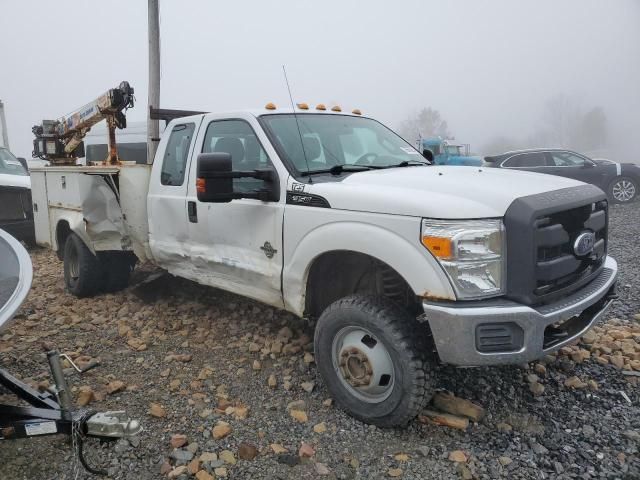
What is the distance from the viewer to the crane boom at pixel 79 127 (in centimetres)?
536

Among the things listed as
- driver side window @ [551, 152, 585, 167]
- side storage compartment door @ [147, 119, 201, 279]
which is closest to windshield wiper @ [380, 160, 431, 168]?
side storage compartment door @ [147, 119, 201, 279]

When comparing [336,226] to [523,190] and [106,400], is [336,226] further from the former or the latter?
[106,400]

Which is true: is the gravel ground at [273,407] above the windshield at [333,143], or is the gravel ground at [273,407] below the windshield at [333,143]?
below

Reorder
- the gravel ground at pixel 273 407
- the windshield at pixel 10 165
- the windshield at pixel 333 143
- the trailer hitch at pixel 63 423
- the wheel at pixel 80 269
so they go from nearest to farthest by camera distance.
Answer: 1. the trailer hitch at pixel 63 423
2. the gravel ground at pixel 273 407
3. the windshield at pixel 333 143
4. the wheel at pixel 80 269
5. the windshield at pixel 10 165

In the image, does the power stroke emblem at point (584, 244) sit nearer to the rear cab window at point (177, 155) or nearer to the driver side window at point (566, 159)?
the rear cab window at point (177, 155)

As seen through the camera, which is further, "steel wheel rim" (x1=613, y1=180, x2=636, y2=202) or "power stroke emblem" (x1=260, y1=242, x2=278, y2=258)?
"steel wheel rim" (x1=613, y1=180, x2=636, y2=202)

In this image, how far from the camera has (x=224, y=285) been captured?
3.94 m

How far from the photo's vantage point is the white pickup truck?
98.9 inches

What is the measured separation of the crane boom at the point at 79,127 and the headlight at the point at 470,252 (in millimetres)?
4065

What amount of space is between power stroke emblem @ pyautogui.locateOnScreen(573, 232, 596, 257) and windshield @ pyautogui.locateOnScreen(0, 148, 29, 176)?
8.33 metres

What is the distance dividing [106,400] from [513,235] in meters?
2.73

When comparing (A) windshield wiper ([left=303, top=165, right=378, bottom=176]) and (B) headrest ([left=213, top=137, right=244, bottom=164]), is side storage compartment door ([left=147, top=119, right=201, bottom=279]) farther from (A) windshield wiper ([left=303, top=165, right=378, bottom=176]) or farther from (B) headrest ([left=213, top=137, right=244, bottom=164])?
(A) windshield wiper ([left=303, top=165, right=378, bottom=176])

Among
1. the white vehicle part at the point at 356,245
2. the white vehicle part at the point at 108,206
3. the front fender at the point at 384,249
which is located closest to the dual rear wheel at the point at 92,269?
the white vehicle part at the point at 108,206

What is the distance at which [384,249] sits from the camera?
271cm
